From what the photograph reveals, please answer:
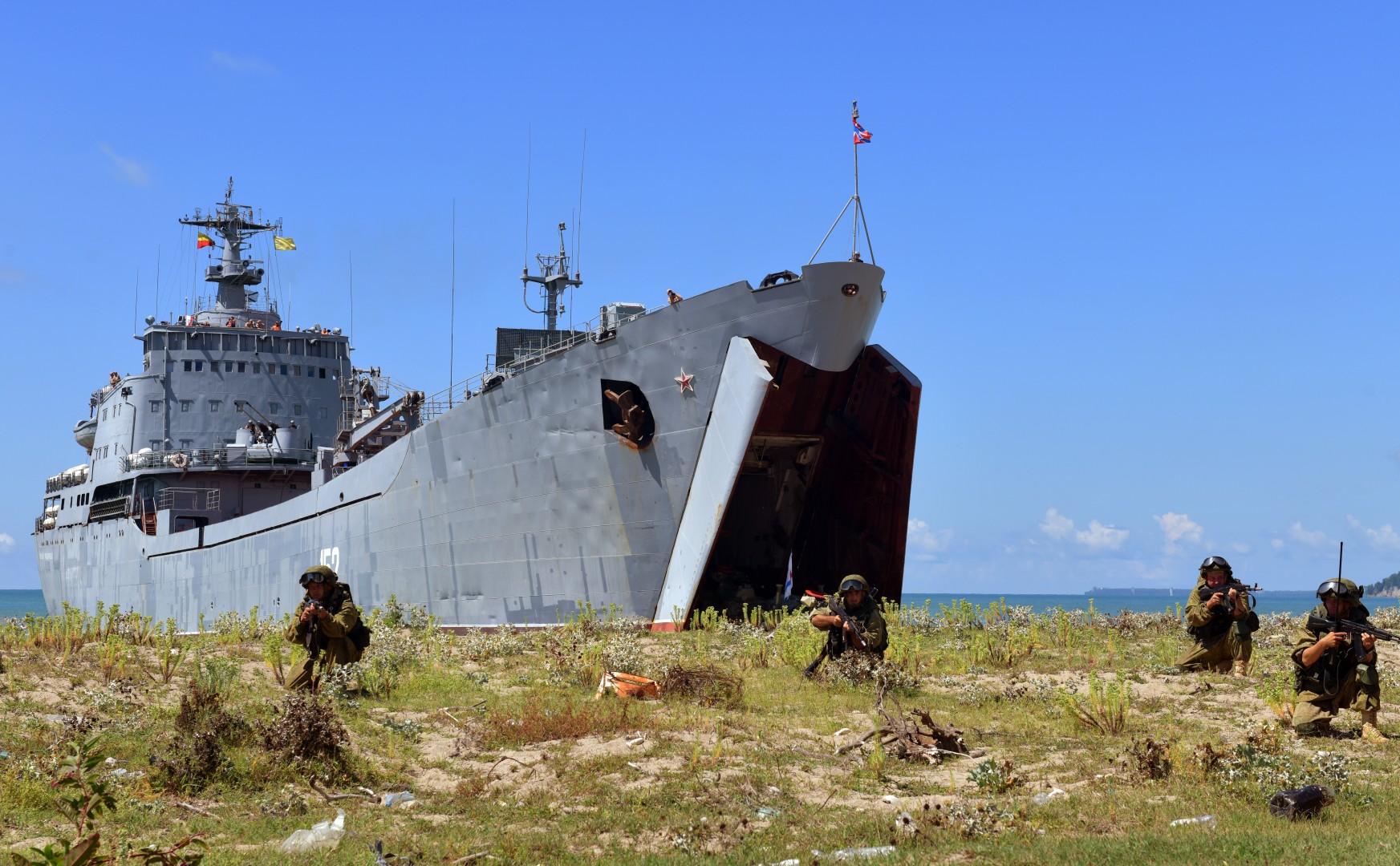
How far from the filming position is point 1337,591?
35.2 ft


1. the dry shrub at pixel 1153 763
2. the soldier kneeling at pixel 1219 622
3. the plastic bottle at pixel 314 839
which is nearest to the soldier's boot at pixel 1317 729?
the dry shrub at pixel 1153 763

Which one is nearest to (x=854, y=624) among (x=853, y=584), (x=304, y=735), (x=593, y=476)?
(x=853, y=584)

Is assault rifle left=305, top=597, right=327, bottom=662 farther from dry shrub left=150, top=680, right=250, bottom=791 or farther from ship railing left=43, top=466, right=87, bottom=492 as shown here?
A: ship railing left=43, top=466, right=87, bottom=492

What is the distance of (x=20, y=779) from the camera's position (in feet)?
26.7

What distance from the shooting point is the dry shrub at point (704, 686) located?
11992 mm

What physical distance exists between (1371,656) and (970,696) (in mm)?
3828

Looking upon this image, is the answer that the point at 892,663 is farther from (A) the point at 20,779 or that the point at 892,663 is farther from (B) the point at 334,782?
(A) the point at 20,779

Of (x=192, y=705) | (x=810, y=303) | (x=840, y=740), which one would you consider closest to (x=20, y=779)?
(x=192, y=705)

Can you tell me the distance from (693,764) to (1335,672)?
5721 millimetres

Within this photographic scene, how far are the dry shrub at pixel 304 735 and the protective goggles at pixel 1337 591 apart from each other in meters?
8.26

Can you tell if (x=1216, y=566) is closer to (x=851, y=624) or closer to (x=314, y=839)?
(x=851, y=624)

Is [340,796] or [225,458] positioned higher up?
[225,458]

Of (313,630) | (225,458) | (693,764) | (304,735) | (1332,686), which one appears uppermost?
(225,458)

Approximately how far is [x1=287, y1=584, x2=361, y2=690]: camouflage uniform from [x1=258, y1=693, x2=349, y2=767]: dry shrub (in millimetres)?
3132
